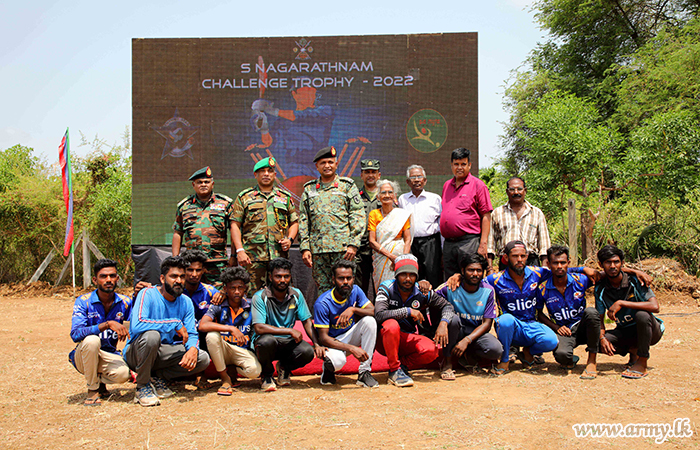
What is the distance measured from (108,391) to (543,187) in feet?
27.9

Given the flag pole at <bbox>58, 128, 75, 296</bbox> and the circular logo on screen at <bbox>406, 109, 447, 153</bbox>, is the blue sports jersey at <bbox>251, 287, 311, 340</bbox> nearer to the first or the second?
the circular logo on screen at <bbox>406, 109, 447, 153</bbox>

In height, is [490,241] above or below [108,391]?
above

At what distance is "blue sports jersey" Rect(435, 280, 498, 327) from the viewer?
409cm

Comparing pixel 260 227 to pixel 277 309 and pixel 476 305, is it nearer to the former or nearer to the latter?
pixel 277 309

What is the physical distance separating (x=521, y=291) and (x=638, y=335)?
2.90ft

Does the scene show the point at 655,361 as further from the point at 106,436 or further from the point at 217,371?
the point at 106,436

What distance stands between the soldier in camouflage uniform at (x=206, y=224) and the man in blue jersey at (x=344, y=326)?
128cm

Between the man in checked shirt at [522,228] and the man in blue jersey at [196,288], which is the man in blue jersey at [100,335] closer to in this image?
→ the man in blue jersey at [196,288]

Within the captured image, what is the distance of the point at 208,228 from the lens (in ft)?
15.5

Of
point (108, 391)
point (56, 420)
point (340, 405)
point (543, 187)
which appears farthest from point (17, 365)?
point (543, 187)

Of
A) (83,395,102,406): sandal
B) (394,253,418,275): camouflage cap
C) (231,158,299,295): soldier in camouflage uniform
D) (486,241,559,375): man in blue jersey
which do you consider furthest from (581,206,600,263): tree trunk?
(83,395,102,406): sandal

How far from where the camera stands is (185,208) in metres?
4.78

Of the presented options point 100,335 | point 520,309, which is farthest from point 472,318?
point 100,335

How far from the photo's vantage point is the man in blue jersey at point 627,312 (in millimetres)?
3982
